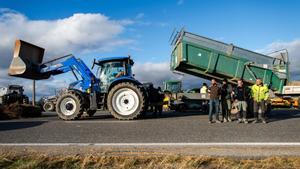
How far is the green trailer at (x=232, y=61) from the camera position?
14.5m

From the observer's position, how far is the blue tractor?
1412 centimetres

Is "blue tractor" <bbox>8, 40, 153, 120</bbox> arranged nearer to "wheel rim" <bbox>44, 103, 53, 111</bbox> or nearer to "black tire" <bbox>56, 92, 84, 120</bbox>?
"black tire" <bbox>56, 92, 84, 120</bbox>

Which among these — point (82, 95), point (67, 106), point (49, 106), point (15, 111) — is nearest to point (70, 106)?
point (67, 106)

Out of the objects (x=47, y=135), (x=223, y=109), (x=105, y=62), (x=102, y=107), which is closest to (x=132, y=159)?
(x=47, y=135)

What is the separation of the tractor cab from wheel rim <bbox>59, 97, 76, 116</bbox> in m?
1.46

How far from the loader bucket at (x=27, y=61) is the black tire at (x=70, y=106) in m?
2.09

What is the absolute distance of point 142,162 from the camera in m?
5.51

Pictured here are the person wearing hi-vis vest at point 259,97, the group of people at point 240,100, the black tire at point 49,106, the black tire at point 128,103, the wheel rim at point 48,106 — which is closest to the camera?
the group of people at point 240,100

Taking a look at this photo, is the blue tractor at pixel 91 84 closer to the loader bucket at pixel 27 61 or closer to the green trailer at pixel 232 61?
the loader bucket at pixel 27 61

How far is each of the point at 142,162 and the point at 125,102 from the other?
8.69 metres

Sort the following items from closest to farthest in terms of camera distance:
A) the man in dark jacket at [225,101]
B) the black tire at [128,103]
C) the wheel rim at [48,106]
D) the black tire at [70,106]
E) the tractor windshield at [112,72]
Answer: the man in dark jacket at [225,101]
the black tire at [128,103]
the black tire at [70,106]
the tractor windshield at [112,72]
the wheel rim at [48,106]

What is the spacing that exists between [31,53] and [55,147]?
9.46 meters

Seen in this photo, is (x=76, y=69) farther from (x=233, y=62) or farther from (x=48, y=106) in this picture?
(x=48, y=106)

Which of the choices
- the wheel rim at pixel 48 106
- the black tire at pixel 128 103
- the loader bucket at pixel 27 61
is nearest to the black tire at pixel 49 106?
the wheel rim at pixel 48 106
